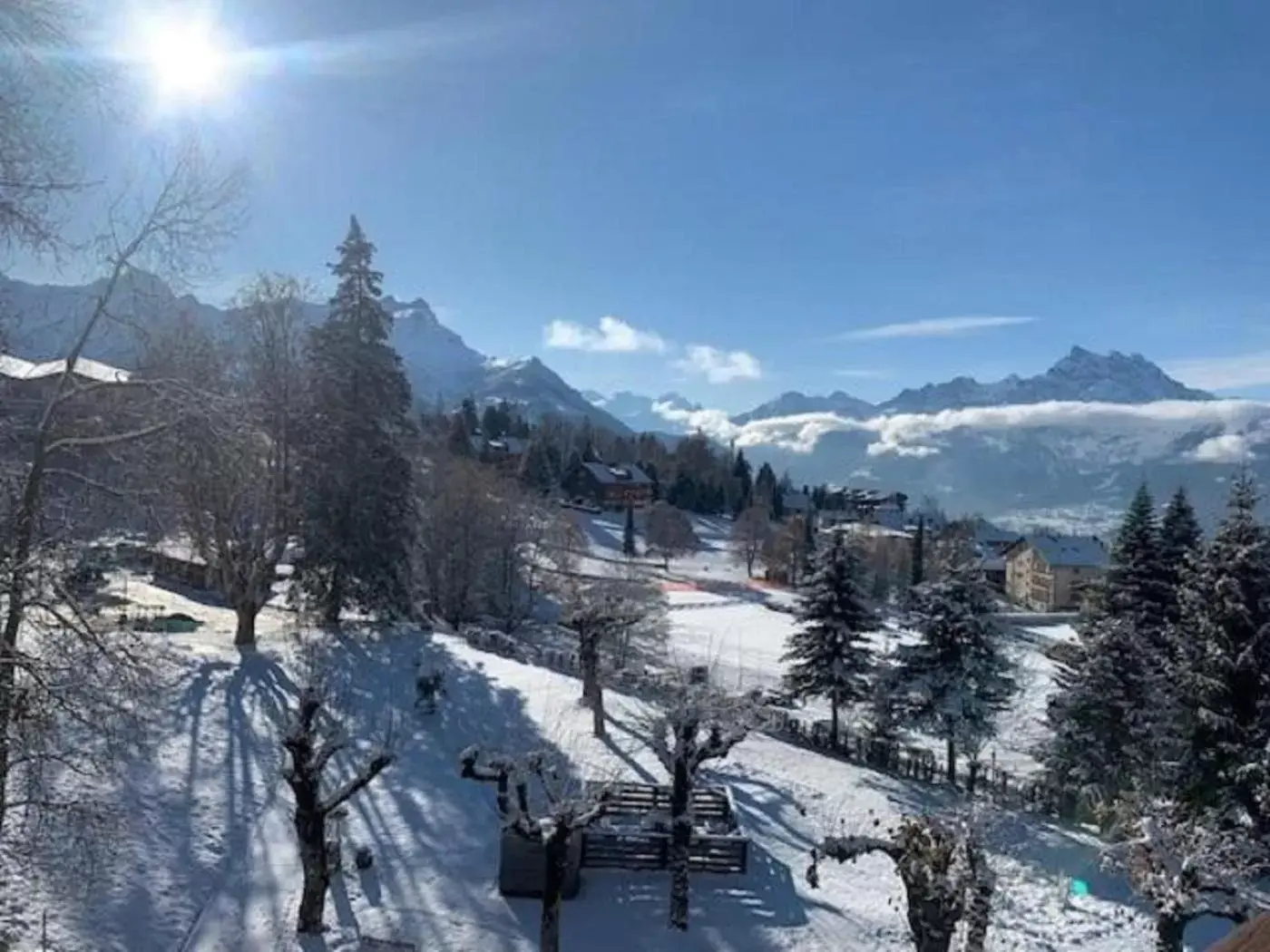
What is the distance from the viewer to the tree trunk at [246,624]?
87.9 ft

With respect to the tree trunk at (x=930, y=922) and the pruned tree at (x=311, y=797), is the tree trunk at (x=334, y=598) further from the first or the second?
the tree trunk at (x=930, y=922)

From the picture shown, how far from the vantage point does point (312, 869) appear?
1324cm

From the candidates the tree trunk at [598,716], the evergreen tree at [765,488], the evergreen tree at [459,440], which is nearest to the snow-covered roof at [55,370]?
the tree trunk at [598,716]

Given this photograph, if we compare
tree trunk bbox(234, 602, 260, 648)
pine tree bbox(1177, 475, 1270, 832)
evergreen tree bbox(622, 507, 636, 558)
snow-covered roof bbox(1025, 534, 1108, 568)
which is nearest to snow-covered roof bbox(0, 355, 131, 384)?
tree trunk bbox(234, 602, 260, 648)

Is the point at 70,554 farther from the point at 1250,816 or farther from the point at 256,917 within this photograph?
the point at 1250,816

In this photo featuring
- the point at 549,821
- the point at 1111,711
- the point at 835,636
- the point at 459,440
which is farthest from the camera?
the point at 459,440

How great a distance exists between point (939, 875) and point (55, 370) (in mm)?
12216

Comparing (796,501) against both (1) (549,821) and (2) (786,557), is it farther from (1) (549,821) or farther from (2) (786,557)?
(1) (549,821)

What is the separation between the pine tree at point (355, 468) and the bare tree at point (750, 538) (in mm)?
62690

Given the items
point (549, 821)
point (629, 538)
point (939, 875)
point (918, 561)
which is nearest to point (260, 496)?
point (549, 821)

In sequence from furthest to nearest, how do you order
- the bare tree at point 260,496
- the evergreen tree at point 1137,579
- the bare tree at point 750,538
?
the bare tree at point 750,538 → the evergreen tree at point 1137,579 → the bare tree at point 260,496

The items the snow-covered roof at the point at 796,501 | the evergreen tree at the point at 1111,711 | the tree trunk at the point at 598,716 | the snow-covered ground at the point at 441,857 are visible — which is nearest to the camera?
the snow-covered ground at the point at 441,857

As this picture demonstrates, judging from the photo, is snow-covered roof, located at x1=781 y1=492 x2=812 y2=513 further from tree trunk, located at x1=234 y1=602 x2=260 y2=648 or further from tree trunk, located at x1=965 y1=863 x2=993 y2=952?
tree trunk, located at x1=965 y1=863 x2=993 y2=952

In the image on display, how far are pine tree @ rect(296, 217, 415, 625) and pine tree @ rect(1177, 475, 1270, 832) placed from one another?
23.2 meters
